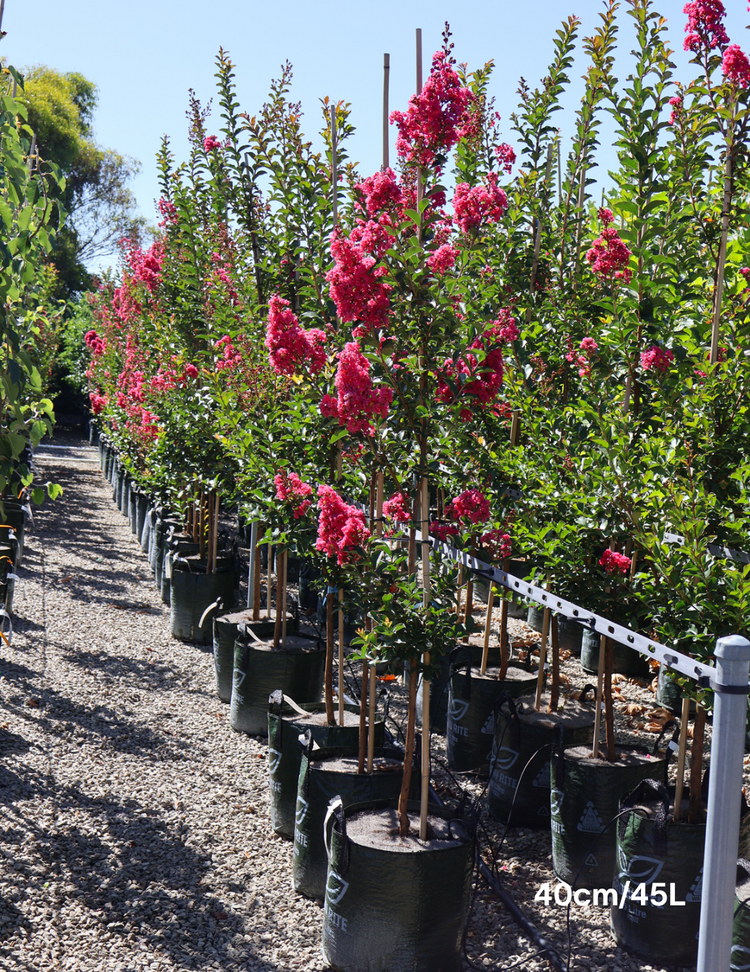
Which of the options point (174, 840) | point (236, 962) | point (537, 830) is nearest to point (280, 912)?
point (236, 962)

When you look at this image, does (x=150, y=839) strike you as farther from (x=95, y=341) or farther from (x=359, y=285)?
(x=95, y=341)

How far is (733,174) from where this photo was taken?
10.9ft

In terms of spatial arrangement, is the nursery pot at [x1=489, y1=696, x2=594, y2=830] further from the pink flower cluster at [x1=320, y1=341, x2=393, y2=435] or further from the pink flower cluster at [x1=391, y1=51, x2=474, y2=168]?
the pink flower cluster at [x1=391, y1=51, x2=474, y2=168]

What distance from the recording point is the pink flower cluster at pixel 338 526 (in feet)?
8.84

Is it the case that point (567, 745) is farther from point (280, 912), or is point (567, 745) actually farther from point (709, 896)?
point (709, 896)

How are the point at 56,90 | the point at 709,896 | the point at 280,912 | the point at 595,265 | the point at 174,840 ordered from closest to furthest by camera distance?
the point at 709,896 < the point at 280,912 < the point at 174,840 < the point at 595,265 < the point at 56,90

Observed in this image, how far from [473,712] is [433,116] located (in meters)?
2.88

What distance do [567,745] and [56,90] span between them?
30.7 meters

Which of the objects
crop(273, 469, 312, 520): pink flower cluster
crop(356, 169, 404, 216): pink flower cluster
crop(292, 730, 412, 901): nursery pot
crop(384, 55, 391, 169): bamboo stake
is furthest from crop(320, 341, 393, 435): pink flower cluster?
crop(292, 730, 412, 901): nursery pot

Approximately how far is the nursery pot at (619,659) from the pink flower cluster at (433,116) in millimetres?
3936

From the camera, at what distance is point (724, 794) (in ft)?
5.49

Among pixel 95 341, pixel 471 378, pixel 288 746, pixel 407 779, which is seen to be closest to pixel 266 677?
pixel 288 746

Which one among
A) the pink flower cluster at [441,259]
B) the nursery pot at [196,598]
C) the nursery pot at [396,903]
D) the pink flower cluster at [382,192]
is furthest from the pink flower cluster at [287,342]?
the nursery pot at [196,598]

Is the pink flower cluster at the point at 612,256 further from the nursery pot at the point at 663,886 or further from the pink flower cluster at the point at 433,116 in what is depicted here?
the nursery pot at the point at 663,886
